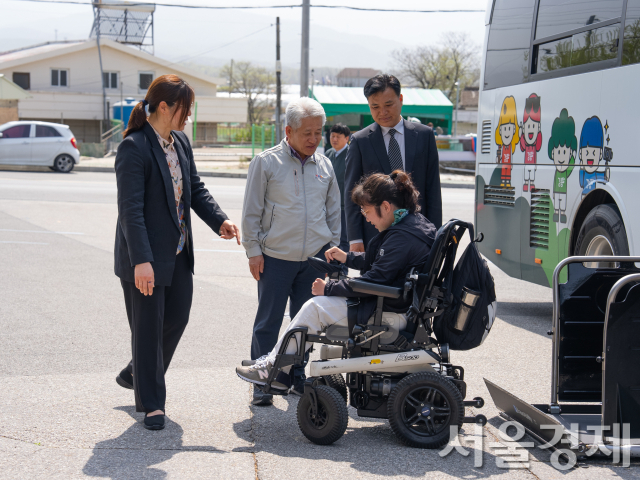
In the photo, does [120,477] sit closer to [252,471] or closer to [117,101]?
[252,471]

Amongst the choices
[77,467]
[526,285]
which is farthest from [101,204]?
[77,467]

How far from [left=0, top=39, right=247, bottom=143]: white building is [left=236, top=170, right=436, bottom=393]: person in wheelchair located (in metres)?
45.9

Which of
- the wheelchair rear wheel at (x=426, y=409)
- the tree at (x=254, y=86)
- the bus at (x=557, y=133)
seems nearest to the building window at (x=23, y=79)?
the tree at (x=254, y=86)

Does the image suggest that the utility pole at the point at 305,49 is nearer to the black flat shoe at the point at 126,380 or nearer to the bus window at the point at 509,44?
the bus window at the point at 509,44

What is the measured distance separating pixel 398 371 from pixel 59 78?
49.8m

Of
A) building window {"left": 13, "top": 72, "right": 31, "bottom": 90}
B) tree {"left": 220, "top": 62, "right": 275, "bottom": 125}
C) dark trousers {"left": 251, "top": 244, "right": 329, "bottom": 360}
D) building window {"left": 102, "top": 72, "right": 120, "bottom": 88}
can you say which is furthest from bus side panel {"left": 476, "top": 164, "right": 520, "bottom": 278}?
tree {"left": 220, "top": 62, "right": 275, "bottom": 125}

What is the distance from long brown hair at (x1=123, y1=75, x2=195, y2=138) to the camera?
399 cm

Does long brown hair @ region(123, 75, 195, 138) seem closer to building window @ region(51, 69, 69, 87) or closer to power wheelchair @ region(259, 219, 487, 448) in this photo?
power wheelchair @ region(259, 219, 487, 448)

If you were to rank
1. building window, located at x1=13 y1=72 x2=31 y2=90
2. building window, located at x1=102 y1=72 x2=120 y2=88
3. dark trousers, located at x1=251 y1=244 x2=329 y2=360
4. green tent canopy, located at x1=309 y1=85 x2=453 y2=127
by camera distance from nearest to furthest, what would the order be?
dark trousers, located at x1=251 y1=244 x2=329 y2=360, green tent canopy, located at x1=309 y1=85 x2=453 y2=127, building window, located at x1=13 y1=72 x2=31 y2=90, building window, located at x1=102 y1=72 x2=120 y2=88

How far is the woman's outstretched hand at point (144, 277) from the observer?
12.6 ft

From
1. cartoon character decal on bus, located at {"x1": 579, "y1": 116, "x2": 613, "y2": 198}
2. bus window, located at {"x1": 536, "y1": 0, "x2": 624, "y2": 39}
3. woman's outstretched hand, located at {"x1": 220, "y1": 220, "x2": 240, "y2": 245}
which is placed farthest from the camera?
bus window, located at {"x1": 536, "y1": 0, "x2": 624, "y2": 39}

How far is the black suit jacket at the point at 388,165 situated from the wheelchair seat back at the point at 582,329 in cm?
126

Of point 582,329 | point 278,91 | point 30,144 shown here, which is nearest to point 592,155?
point 582,329

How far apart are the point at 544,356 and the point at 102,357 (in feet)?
11.1
